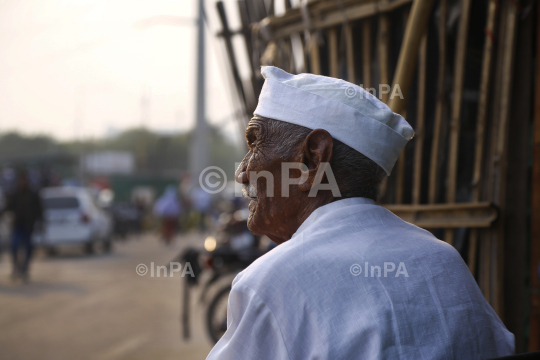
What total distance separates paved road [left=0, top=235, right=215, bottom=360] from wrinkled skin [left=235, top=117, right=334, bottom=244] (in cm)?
334

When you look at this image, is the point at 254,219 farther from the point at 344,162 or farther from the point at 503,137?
the point at 503,137

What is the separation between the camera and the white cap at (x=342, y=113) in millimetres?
1199

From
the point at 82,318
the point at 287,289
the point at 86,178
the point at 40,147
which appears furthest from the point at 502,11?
the point at 40,147

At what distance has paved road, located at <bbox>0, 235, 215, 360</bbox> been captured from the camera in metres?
4.60

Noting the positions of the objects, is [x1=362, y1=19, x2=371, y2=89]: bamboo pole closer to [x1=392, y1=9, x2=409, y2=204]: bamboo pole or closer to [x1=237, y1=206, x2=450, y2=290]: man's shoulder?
[x1=392, y1=9, x2=409, y2=204]: bamboo pole

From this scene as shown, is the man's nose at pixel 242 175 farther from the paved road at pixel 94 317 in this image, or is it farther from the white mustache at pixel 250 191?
the paved road at pixel 94 317

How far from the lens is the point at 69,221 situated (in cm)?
1170

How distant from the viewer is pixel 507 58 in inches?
91.3

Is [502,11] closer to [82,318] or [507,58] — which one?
[507,58]

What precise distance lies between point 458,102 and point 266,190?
1.50 metres

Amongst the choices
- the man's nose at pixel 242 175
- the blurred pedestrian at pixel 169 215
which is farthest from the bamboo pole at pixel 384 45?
the blurred pedestrian at pixel 169 215

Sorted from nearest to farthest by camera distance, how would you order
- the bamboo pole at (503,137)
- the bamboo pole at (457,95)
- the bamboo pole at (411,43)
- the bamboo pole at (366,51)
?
the bamboo pole at (411,43), the bamboo pole at (503,137), the bamboo pole at (457,95), the bamboo pole at (366,51)

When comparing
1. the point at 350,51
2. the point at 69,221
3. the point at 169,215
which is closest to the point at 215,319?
the point at 350,51

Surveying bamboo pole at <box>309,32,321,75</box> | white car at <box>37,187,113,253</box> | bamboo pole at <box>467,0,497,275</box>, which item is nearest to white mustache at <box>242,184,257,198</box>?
bamboo pole at <box>467,0,497,275</box>
